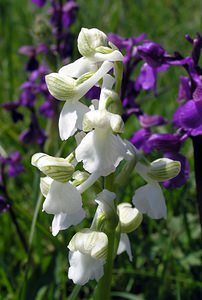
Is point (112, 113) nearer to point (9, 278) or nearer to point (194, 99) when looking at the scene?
point (194, 99)

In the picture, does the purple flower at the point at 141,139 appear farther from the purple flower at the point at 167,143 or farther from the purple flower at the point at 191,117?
the purple flower at the point at 191,117

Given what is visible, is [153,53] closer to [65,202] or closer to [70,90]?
[70,90]

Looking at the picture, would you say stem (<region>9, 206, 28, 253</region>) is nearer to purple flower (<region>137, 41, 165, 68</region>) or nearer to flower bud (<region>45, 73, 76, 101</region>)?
purple flower (<region>137, 41, 165, 68</region>)

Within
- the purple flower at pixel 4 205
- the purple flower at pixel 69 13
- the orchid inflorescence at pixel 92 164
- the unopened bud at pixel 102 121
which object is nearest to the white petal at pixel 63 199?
the orchid inflorescence at pixel 92 164

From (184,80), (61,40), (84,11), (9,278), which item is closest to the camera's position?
(184,80)

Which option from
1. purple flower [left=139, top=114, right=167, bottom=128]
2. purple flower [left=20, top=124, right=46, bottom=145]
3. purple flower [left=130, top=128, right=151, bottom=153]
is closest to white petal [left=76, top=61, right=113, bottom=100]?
purple flower [left=130, top=128, right=151, bottom=153]

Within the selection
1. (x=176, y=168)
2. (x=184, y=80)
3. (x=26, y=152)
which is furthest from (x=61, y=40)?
(x=176, y=168)

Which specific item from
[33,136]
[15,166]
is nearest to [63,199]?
[15,166]
